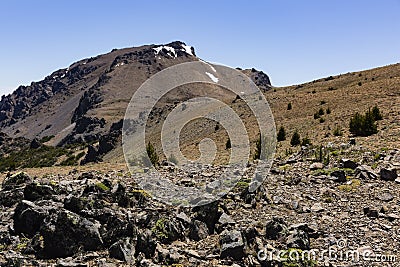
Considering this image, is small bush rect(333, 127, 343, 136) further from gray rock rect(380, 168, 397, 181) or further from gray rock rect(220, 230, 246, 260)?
gray rock rect(220, 230, 246, 260)

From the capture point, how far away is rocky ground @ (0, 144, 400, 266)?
8336mm

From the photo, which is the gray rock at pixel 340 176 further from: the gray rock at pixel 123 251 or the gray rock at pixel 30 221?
the gray rock at pixel 30 221

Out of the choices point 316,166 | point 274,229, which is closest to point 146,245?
point 274,229

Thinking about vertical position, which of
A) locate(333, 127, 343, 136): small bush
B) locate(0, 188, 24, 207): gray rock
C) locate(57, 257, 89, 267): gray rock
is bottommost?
locate(57, 257, 89, 267): gray rock

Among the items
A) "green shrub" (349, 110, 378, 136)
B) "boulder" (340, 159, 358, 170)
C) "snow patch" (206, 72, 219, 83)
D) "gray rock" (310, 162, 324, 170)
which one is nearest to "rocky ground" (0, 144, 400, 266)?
"boulder" (340, 159, 358, 170)

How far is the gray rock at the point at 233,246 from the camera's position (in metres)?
8.39

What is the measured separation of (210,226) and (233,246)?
159 cm

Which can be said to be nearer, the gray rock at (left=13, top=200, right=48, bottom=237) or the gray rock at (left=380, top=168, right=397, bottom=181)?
the gray rock at (left=13, top=200, right=48, bottom=237)

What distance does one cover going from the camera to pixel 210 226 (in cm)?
997

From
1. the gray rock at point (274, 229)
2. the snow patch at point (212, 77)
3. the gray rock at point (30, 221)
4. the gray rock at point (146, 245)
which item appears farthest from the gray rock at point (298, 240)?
the snow patch at point (212, 77)

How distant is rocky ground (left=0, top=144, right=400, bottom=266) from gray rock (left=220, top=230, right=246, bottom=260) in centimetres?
2

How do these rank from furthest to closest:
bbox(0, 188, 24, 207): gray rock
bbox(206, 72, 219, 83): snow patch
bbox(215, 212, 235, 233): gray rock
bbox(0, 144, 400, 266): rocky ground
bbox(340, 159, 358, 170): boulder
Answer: bbox(206, 72, 219, 83): snow patch, bbox(340, 159, 358, 170): boulder, bbox(0, 188, 24, 207): gray rock, bbox(215, 212, 235, 233): gray rock, bbox(0, 144, 400, 266): rocky ground

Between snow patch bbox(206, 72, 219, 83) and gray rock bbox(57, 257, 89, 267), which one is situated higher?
snow patch bbox(206, 72, 219, 83)

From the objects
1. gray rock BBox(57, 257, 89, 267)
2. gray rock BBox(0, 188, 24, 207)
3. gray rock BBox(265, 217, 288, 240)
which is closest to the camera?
gray rock BBox(57, 257, 89, 267)
